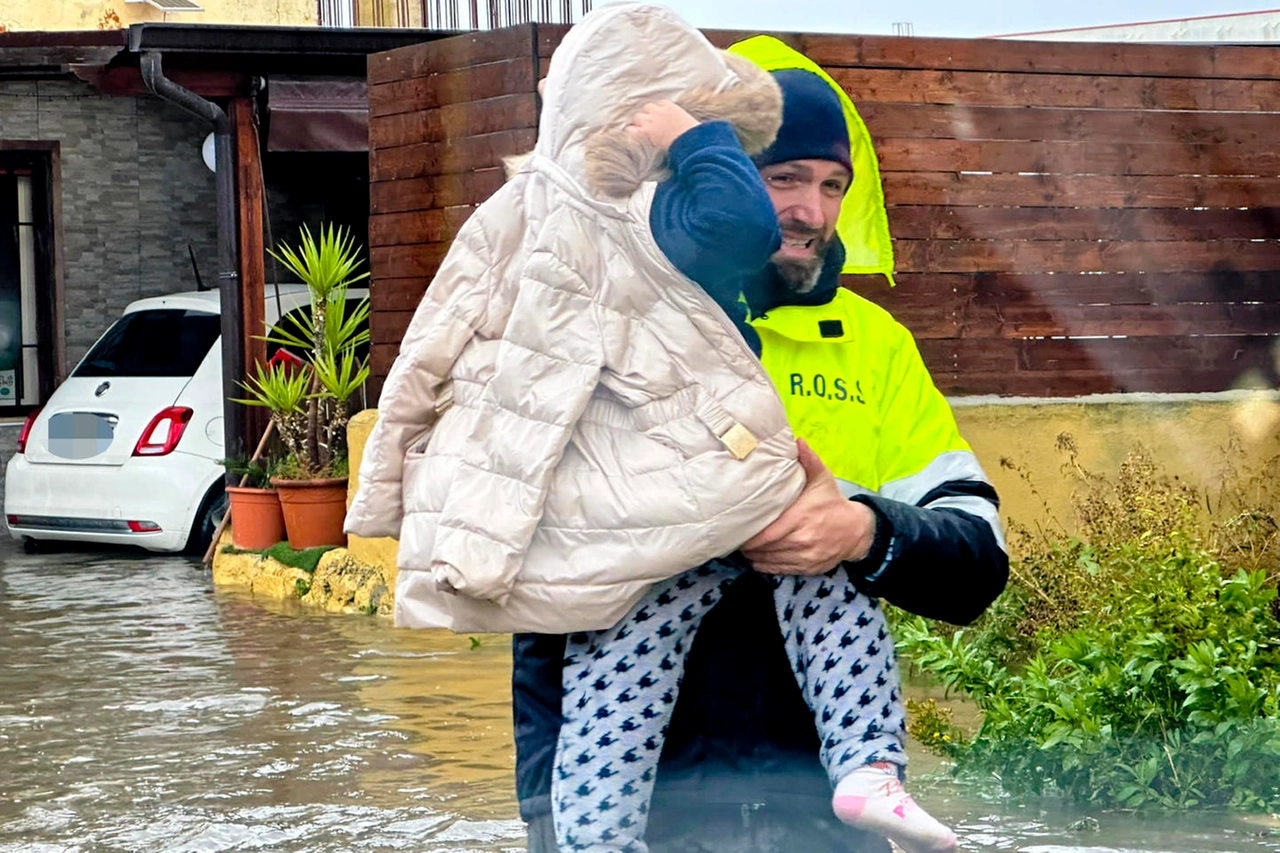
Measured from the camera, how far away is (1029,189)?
8.52 m

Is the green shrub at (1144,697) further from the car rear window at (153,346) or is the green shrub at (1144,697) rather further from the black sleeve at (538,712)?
the car rear window at (153,346)

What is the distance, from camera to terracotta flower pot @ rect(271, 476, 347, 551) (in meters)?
Answer: 9.50

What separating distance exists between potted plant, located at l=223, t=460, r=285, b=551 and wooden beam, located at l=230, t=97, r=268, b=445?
0.74m

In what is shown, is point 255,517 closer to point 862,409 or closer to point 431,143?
point 431,143

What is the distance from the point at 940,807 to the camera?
4.94 meters

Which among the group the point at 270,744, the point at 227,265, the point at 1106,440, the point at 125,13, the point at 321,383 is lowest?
the point at 270,744

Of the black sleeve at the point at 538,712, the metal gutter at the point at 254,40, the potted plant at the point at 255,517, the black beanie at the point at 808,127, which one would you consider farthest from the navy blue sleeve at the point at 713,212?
the metal gutter at the point at 254,40

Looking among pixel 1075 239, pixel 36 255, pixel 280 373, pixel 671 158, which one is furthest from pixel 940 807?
pixel 36 255

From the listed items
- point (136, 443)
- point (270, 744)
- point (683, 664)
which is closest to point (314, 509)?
point (136, 443)

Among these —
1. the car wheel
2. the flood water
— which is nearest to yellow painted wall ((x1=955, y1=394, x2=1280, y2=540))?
the flood water

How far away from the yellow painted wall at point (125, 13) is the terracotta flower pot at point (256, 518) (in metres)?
6.47

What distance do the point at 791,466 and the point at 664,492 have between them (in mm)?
155

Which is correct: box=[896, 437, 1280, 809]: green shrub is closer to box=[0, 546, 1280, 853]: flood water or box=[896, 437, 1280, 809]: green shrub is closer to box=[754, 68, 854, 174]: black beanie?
box=[0, 546, 1280, 853]: flood water

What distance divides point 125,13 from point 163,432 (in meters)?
7.02
